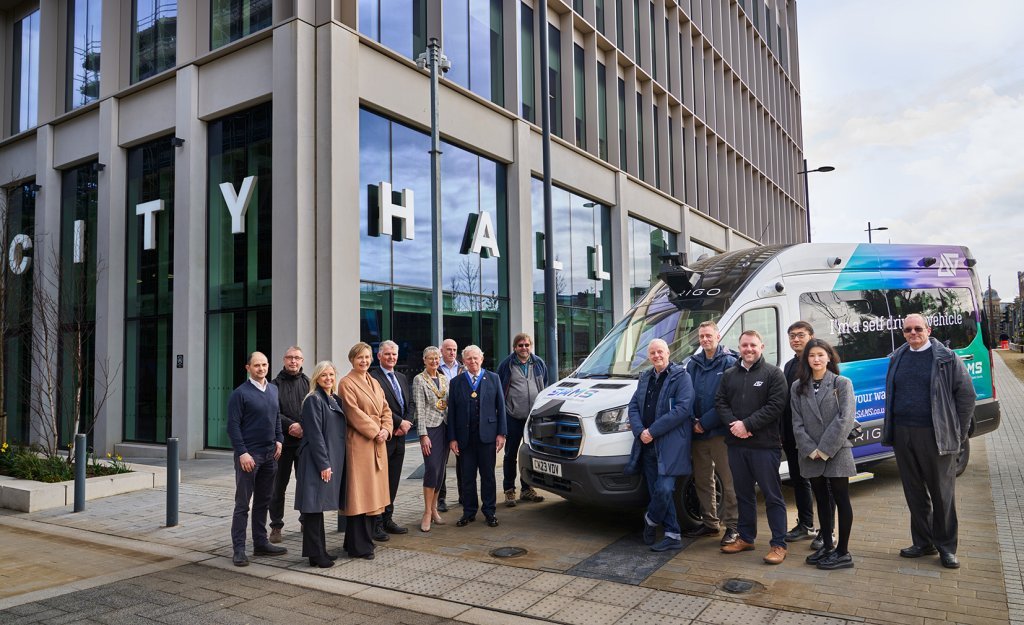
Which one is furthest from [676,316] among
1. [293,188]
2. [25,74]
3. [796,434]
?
[25,74]

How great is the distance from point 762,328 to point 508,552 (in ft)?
11.1

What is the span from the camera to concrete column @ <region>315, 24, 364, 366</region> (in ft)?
41.9

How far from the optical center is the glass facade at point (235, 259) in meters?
13.7

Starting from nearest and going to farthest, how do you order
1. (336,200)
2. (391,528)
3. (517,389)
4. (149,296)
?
(391,528) → (517,389) → (336,200) → (149,296)

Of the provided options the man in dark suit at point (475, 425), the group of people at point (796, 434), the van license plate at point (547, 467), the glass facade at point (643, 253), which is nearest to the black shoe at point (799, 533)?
the group of people at point (796, 434)

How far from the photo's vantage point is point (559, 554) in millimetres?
6285

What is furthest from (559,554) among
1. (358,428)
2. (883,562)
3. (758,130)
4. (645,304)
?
(758,130)

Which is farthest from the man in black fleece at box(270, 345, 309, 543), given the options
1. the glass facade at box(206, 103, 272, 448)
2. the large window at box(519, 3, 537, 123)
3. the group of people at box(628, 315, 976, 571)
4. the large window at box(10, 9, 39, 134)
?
the large window at box(10, 9, 39, 134)

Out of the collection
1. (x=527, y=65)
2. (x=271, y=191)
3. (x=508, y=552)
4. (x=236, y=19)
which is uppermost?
(x=527, y=65)

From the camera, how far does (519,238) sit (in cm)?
1780

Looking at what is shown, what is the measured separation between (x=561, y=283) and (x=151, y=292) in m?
9.86

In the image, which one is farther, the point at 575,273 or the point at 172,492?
the point at 575,273

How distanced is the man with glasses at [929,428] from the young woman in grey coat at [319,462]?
4344 mm

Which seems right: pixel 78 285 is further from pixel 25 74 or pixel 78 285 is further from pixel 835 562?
pixel 835 562
